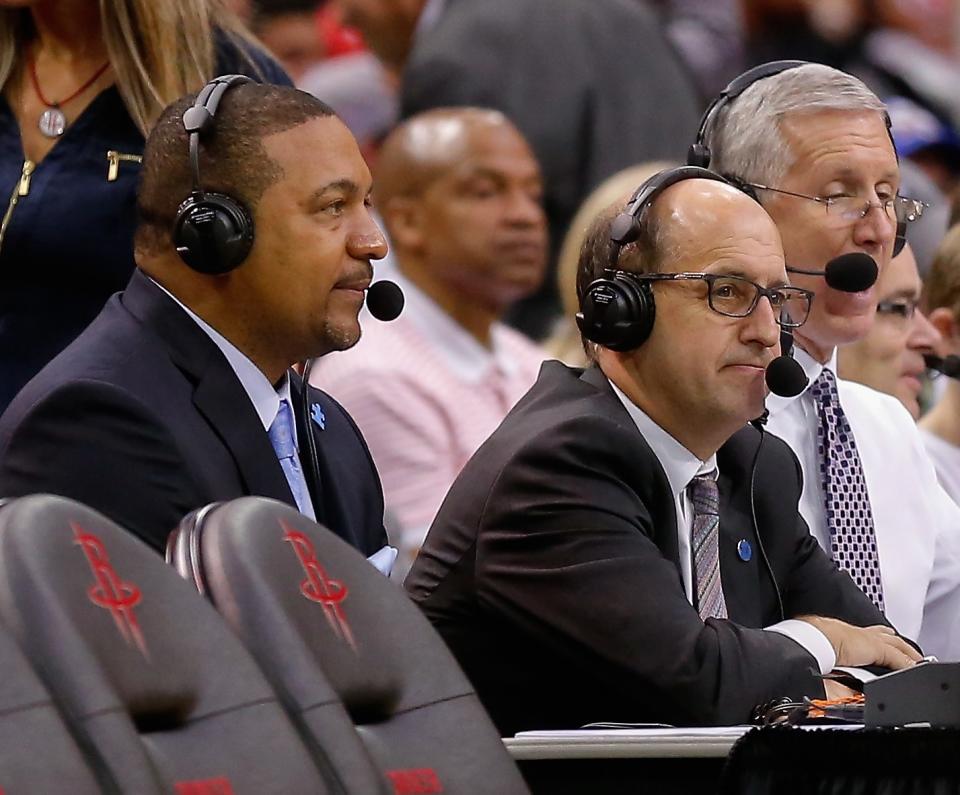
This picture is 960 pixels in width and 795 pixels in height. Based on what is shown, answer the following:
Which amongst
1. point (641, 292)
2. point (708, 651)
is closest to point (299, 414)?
point (641, 292)

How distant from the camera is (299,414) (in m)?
3.01

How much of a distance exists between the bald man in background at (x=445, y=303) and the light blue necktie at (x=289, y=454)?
5.34 feet

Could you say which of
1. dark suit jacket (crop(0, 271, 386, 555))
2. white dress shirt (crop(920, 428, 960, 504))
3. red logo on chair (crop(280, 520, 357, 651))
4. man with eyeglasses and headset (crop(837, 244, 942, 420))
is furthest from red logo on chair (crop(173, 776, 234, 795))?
white dress shirt (crop(920, 428, 960, 504))

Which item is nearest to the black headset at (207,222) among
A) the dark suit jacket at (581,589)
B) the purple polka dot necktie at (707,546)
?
the dark suit jacket at (581,589)

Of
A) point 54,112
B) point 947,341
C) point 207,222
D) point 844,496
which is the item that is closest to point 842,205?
point 844,496

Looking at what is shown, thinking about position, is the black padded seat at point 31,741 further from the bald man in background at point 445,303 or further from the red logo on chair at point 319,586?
the bald man in background at point 445,303

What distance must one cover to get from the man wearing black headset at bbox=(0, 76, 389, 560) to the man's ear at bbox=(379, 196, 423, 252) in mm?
2012

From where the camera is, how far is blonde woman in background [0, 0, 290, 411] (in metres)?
3.11

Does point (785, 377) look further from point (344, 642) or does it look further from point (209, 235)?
point (344, 642)

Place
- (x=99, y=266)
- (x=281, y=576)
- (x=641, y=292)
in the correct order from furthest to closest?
(x=99, y=266)
(x=641, y=292)
(x=281, y=576)

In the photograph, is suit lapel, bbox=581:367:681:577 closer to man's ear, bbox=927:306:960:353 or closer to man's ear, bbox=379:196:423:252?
man's ear, bbox=927:306:960:353

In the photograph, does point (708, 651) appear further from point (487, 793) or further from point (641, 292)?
point (487, 793)

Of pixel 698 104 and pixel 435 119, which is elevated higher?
pixel 435 119

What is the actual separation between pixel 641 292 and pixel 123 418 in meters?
0.69
